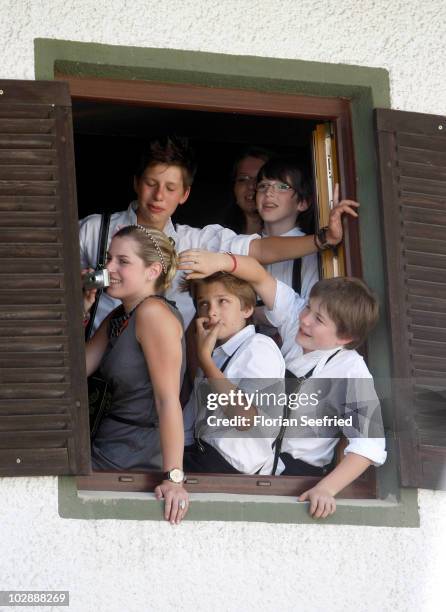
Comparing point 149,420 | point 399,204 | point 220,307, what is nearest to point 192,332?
point 220,307

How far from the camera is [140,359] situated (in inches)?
222

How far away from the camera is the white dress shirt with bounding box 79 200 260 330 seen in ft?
20.6

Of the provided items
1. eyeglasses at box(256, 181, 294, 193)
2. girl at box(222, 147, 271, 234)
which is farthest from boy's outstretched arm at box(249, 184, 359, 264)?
girl at box(222, 147, 271, 234)

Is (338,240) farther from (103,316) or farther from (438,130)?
(103,316)

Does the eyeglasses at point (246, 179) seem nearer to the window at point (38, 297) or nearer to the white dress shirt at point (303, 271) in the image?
the white dress shirt at point (303, 271)

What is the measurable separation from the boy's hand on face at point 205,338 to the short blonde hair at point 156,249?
0.75ft

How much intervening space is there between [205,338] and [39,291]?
86 cm

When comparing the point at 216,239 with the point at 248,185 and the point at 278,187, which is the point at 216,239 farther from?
the point at 248,185

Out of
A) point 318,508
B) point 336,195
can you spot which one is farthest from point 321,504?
point 336,195

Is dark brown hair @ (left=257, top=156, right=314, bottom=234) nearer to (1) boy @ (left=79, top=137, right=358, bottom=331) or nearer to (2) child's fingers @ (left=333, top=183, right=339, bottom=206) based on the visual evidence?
(1) boy @ (left=79, top=137, right=358, bottom=331)

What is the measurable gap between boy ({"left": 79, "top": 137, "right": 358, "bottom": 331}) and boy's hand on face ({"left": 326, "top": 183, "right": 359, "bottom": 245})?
31 centimetres

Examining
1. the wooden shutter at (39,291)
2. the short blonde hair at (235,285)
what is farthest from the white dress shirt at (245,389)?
the wooden shutter at (39,291)

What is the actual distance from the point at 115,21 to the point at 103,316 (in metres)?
1.31

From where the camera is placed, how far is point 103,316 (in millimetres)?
6328
